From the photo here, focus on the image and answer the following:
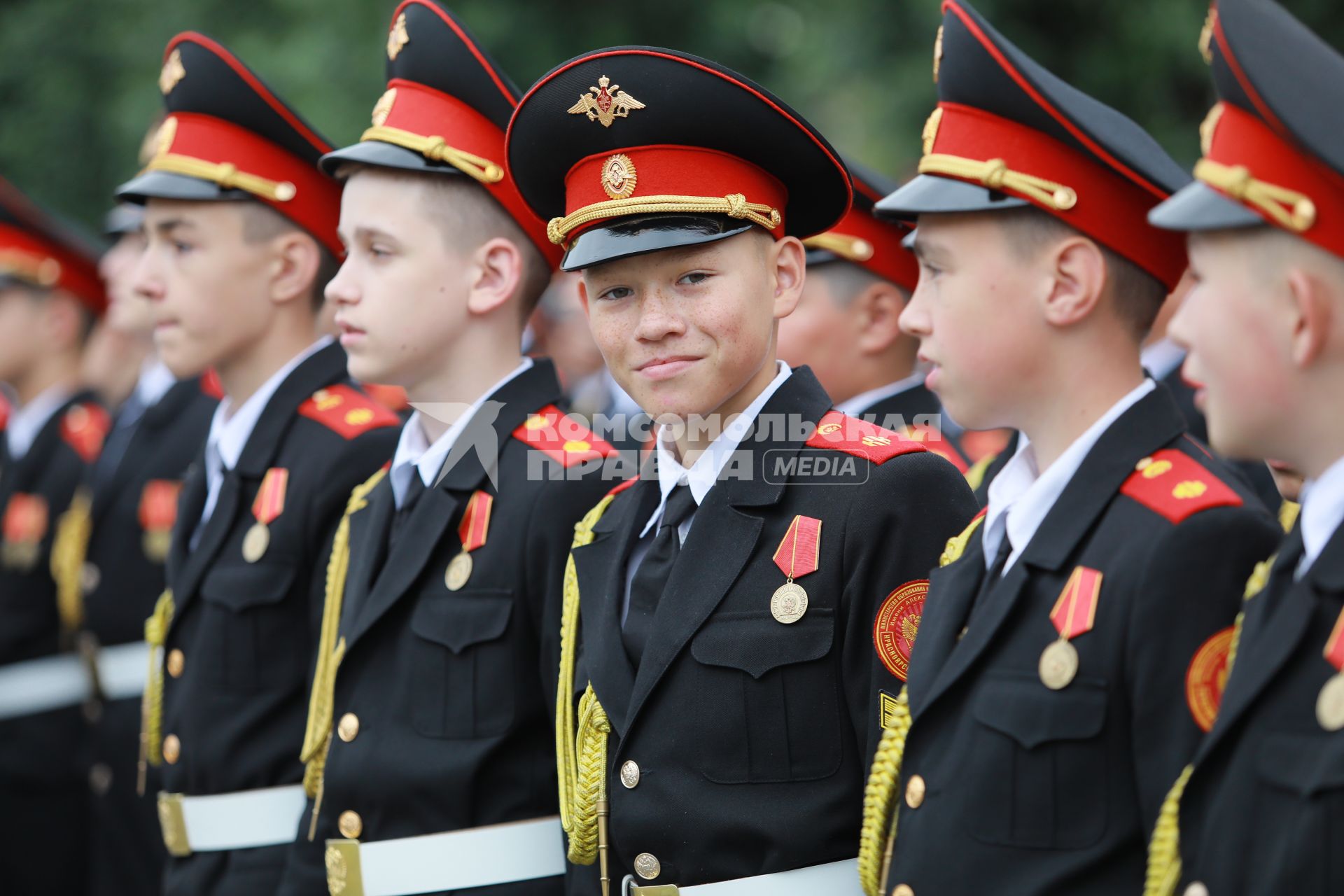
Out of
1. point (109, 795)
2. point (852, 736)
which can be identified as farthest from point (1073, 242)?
point (109, 795)

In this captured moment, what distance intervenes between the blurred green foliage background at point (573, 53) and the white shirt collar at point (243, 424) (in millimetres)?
5502

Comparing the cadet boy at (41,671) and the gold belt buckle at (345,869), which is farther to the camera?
the cadet boy at (41,671)

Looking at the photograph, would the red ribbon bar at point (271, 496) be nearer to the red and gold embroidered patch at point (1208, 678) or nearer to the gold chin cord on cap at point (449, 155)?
the gold chin cord on cap at point (449, 155)

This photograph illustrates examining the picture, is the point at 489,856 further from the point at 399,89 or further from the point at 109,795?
the point at 109,795

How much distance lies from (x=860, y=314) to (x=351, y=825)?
2334 millimetres

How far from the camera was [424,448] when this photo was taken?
13.5 feet

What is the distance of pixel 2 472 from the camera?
24.8 feet

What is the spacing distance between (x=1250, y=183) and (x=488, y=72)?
2287mm

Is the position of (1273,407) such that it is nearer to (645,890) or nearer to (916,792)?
(916,792)

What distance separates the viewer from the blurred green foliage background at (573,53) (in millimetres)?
9703

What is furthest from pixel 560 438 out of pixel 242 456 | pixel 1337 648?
pixel 1337 648

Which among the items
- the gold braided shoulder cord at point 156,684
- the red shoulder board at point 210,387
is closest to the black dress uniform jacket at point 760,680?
the gold braided shoulder cord at point 156,684

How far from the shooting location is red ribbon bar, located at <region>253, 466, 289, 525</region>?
4371mm

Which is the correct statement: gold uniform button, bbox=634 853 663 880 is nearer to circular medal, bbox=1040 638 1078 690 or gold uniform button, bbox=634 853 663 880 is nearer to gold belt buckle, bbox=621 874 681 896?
gold belt buckle, bbox=621 874 681 896
